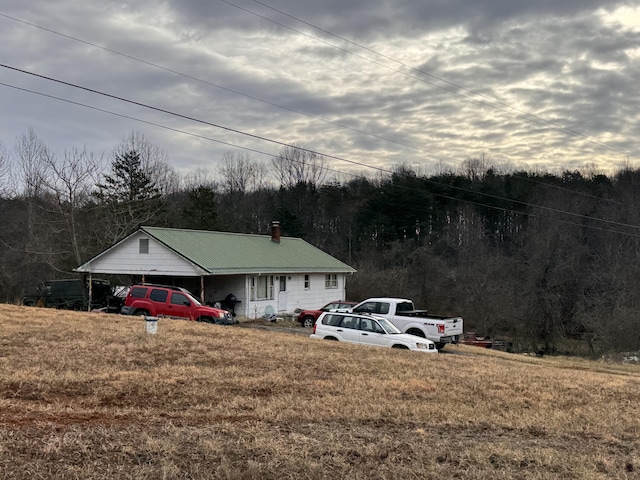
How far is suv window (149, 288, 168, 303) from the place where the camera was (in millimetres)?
24188

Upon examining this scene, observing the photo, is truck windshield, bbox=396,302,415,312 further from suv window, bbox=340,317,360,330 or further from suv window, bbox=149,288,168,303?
suv window, bbox=149,288,168,303

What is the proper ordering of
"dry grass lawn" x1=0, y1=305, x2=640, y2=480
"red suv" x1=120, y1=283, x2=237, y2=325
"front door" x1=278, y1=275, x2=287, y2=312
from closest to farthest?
"dry grass lawn" x1=0, y1=305, x2=640, y2=480, "red suv" x1=120, y1=283, x2=237, y2=325, "front door" x1=278, y1=275, x2=287, y2=312

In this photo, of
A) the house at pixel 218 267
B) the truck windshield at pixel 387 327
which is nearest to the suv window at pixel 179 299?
the house at pixel 218 267

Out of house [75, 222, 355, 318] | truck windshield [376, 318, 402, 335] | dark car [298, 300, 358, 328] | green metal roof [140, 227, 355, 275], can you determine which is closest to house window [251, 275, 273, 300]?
house [75, 222, 355, 318]

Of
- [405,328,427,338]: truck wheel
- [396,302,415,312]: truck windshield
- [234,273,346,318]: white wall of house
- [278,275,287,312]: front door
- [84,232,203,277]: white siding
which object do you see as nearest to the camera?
[405,328,427,338]: truck wheel

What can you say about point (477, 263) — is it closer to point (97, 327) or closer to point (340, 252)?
point (340, 252)

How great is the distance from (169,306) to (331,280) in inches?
672

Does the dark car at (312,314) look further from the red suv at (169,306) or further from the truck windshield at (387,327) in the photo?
the truck windshield at (387,327)

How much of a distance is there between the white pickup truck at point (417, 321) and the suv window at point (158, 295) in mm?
8174

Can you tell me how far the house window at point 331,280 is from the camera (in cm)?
3888

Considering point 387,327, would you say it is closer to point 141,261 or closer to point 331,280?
point 141,261

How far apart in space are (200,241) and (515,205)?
4708cm

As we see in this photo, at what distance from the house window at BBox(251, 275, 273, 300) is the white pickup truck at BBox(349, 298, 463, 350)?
9.84 metres

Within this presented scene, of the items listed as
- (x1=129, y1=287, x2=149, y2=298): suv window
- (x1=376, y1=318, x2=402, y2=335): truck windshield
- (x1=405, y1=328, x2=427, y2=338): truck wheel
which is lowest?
(x1=405, y1=328, x2=427, y2=338): truck wheel
